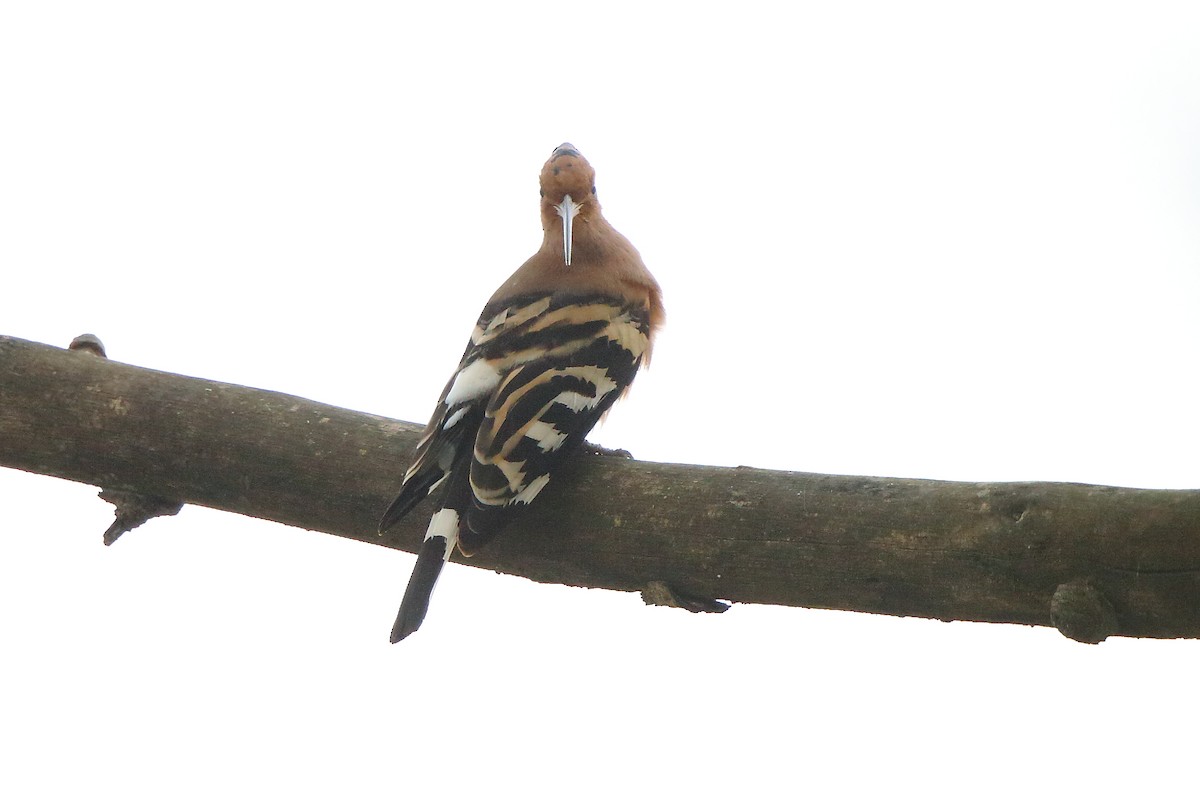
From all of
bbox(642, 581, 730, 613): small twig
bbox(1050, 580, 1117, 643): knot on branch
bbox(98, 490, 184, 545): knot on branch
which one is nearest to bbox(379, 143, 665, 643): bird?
bbox(642, 581, 730, 613): small twig

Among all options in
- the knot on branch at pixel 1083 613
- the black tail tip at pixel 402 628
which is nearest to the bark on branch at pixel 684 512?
the knot on branch at pixel 1083 613

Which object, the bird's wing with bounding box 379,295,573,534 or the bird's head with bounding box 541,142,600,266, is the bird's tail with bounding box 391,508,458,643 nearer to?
the bird's wing with bounding box 379,295,573,534

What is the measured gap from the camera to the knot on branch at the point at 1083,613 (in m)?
1.37

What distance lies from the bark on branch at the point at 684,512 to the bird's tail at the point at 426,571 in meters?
0.09

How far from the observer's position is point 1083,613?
137cm

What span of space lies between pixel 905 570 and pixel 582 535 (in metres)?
0.42

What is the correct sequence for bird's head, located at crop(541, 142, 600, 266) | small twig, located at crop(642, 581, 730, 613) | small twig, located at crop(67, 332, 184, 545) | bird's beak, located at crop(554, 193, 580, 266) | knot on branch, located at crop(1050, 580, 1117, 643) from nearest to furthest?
knot on branch, located at crop(1050, 580, 1117, 643), small twig, located at crop(642, 581, 730, 613), small twig, located at crop(67, 332, 184, 545), bird's beak, located at crop(554, 193, 580, 266), bird's head, located at crop(541, 142, 600, 266)

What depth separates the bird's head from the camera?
2.28m

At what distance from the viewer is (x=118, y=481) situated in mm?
1877

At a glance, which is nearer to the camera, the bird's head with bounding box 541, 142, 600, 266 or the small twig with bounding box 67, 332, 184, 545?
the small twig with bounding box 67, 332, 184, 545

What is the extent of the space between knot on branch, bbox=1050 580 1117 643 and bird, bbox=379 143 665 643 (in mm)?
673

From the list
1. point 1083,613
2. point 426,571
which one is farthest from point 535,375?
point 1083,613

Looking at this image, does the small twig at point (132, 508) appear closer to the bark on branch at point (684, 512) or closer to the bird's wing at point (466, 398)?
the bark on branch at point (684, 512)

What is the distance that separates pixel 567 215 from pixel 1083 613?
1135mm
